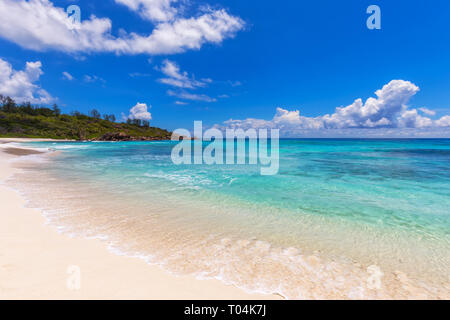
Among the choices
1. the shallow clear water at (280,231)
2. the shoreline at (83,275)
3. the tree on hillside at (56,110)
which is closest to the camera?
the shoreline at (83,275)

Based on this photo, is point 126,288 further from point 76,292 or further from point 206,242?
point 206,242

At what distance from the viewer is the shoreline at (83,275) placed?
3.72 m

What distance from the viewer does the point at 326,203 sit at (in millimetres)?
10500

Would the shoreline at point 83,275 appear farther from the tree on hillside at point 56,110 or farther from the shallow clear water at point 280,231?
the tree on hillside at point 56,110

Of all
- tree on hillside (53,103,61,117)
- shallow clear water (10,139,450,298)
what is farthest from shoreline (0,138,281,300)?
tree on hillside (53,103,61,117)

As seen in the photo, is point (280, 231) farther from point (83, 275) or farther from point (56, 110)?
point (56, 110)

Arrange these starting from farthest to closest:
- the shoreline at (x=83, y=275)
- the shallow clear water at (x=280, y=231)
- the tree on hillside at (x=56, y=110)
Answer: the tree on hillside at (x=56, y=110) < the shallow clear water at (x=280, y=231) < the shoreline at (x=83, y=275)

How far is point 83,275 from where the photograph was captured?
13.8 ft

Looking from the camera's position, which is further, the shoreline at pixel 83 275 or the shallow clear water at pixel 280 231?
the shallow clear water at pixel 280 231

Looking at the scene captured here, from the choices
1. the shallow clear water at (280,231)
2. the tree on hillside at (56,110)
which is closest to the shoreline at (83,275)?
the shallow clear water at (280,231)

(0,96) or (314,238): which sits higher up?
(0,96)
